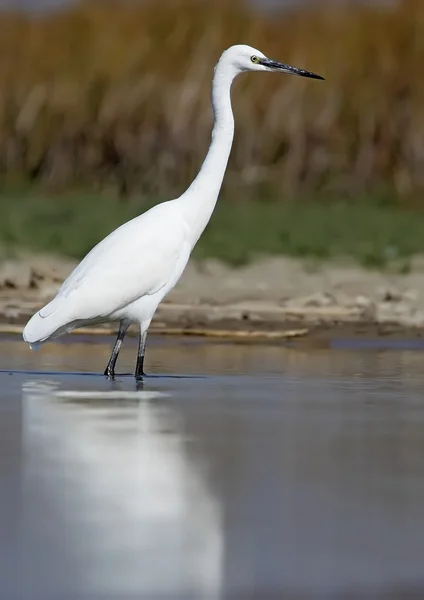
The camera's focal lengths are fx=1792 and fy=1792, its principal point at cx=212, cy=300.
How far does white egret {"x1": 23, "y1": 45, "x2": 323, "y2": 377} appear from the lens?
29.2ft

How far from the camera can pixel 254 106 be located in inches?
842

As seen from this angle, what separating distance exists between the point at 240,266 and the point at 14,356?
5206mm

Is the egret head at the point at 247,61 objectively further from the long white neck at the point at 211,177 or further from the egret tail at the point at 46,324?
the egret tail at the point at 46,324

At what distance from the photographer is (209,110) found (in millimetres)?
21375

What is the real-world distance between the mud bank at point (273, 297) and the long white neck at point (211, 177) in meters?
1.79

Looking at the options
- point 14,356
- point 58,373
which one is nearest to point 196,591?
point 58,373

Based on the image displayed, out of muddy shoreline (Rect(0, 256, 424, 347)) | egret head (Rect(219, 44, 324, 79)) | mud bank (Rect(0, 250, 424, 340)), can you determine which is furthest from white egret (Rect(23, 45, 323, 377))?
mud bank (Rect(0, 250, 424, 340))

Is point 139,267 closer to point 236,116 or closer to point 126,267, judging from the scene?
point 126,267

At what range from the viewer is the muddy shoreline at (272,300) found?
11.4 meters

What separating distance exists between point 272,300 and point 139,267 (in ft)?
12.5

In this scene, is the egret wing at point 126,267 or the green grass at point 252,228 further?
the green grass at point 252,228

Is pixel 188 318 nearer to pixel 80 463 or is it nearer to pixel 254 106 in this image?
pixel 80 463

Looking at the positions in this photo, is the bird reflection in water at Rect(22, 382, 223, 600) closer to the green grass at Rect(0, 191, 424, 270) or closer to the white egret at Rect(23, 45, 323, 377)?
the white egret at Rect(23, 45, 323, 377)

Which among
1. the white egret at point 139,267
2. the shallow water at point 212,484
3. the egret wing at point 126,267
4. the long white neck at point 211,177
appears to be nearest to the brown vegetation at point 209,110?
the long white neck at point 211,177
